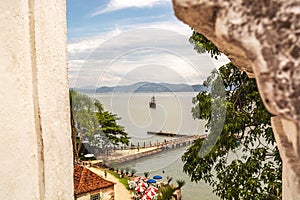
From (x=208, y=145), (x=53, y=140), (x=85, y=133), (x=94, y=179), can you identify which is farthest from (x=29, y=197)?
(x=85, y=133)

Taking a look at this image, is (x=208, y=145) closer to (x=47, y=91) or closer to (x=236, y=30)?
(x=47, y=91)

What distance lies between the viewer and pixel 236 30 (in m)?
0.40

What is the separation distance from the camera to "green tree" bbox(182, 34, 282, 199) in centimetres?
313

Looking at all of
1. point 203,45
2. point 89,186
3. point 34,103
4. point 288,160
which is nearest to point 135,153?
point 89,186

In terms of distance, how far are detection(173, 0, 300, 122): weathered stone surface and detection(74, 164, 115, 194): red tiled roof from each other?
4871 mm

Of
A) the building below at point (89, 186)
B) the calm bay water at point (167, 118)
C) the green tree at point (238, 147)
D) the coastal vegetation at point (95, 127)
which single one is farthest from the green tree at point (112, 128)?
the green tree at point (238, 147)

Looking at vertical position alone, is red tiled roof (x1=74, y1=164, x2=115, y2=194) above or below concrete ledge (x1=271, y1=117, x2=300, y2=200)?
below

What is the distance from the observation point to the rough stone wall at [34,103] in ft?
3.84

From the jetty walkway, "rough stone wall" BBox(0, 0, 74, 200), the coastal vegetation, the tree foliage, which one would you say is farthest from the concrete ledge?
the jetty walkway

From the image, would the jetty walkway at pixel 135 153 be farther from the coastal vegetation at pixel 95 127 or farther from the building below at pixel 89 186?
the building below at pixel 89 186

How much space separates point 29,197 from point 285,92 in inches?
42.0

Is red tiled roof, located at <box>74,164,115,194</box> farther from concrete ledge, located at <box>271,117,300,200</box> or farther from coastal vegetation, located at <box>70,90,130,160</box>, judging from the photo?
concrete ledge, located at <box>271,117,300,200</box>

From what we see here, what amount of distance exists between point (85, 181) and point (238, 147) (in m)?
2.59

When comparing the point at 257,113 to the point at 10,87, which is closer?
the point at 10,87
